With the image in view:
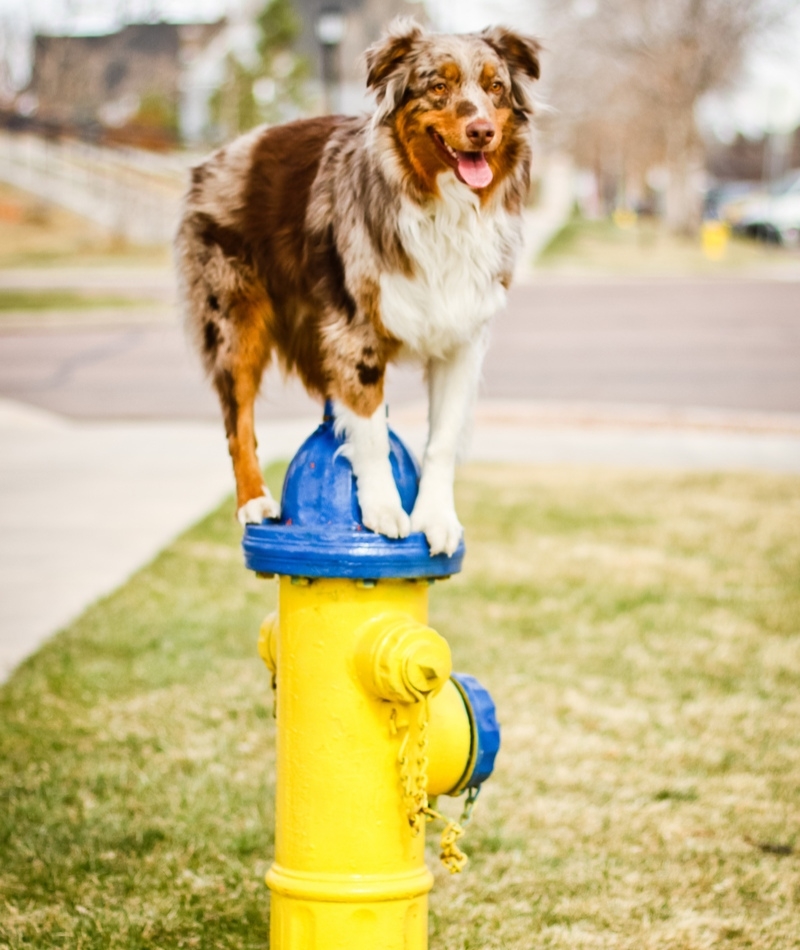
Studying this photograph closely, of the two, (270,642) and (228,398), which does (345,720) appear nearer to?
(270,642)

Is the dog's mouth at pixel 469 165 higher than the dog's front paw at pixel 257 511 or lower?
higher

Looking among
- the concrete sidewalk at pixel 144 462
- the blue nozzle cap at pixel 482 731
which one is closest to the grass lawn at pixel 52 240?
the concrete sidewalk at pixel 144 462

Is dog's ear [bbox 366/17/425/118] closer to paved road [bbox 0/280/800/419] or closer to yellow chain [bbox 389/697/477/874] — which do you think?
yellow chain [bbox 389/697/477/874]

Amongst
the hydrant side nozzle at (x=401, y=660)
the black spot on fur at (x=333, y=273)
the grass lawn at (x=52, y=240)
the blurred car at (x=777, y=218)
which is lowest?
the blurred car at (x=777, y=218)

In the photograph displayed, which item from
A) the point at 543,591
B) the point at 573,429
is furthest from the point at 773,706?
the point at 573,429

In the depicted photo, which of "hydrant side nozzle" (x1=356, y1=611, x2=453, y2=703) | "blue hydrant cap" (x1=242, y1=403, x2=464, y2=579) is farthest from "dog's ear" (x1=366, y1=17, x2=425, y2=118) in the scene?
"hydrant side nozzle" (x1=356, y1=611, x2=453, y2=703)

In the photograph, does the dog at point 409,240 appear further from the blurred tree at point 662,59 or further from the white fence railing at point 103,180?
the blurred tree at point 662,59

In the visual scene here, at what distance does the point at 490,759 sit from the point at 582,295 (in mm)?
20002

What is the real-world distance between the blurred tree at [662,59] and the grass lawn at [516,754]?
34042mm

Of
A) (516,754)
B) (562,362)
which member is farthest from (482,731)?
(562,362)

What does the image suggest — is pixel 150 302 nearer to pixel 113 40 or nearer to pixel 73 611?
pixel 73 611

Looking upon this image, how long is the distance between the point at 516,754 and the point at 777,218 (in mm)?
37656

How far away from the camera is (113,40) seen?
64.5m

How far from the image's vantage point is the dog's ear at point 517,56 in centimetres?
281
